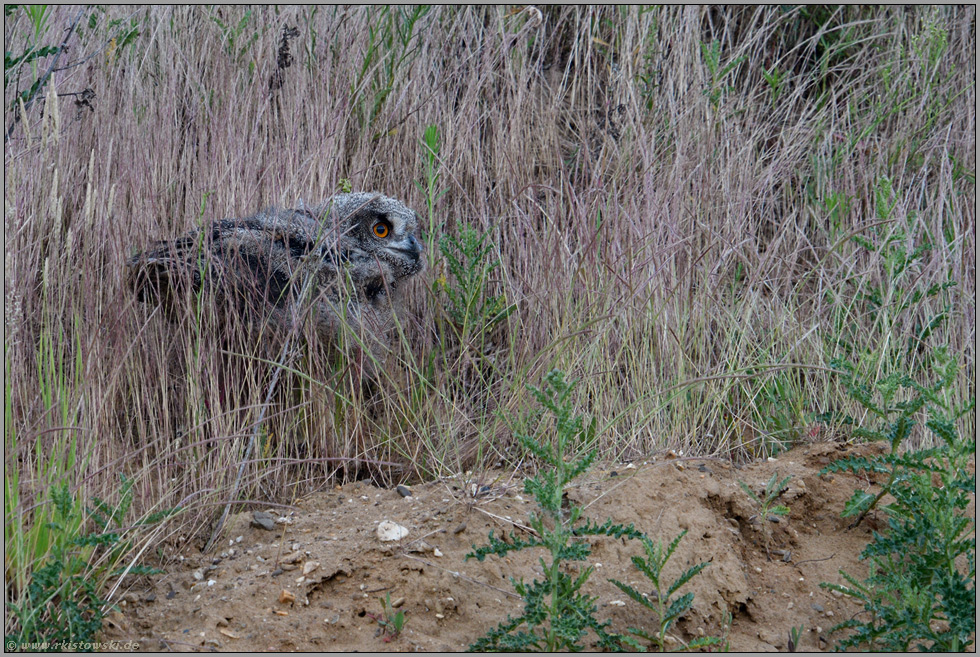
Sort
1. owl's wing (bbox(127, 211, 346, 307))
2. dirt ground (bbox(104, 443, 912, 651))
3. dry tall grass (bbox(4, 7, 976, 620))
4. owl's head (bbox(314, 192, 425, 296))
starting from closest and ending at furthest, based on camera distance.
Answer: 1. dirt ground (bbox(104, 443, 912, 651))
2. dry tall grass (bbox(4, 7, 976, 620))
3. owl's wing (bbox(127, 211, 346, 307))
4. owl's head (bbox(314, 192, 425, 296))

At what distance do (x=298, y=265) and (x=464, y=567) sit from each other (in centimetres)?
135

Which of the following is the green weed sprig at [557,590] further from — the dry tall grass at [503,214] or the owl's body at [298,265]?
→ the owl's body at [298,265]

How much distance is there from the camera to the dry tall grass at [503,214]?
2852 mm

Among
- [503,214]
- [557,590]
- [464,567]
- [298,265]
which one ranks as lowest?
[464,567]

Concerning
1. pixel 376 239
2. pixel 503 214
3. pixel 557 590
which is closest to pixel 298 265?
pixel 376 239

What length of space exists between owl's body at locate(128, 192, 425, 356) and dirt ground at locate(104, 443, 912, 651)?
0.79 meters

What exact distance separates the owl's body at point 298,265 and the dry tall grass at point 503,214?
0.13m

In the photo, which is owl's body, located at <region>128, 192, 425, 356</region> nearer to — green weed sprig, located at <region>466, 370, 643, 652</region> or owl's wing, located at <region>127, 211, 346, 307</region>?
owl's wing, located at <region>127, 211, 346, 307</region>

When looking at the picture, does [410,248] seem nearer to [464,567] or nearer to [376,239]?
[376,239]

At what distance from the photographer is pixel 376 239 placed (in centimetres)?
346

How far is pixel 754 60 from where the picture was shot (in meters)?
4.85

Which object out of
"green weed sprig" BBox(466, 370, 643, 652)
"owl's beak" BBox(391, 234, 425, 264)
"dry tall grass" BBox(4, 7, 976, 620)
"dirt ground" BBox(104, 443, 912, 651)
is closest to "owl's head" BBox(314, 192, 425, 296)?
"owl's beak" BBox(391, 234, 425, 264)

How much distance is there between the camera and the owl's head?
3.38 m

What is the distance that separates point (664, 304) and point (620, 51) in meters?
1.98
